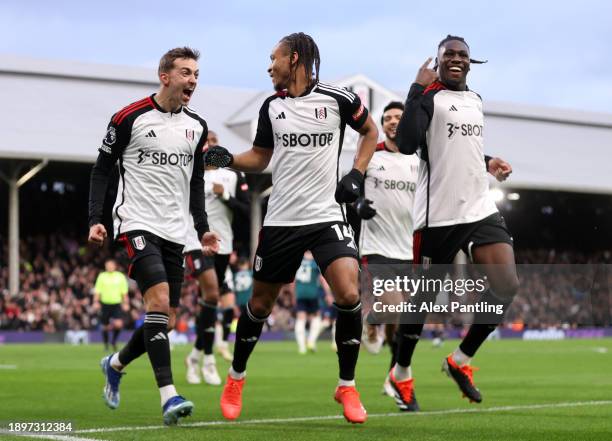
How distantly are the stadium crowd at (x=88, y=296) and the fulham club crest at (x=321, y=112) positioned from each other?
21130 millimetres

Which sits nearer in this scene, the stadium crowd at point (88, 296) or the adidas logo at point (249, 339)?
the adidas logo at point (249, 339)

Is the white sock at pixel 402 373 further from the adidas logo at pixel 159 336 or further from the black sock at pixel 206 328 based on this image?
the black sock at pixel 206 328

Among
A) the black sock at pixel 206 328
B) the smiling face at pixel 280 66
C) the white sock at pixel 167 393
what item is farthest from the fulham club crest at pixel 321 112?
the black sock at pixel 206 328

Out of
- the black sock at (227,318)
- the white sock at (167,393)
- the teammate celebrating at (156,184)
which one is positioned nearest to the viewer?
the white sock at (167,393)

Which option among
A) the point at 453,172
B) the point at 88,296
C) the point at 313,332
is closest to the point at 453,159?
the point at 453,172

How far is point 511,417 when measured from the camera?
801 cm

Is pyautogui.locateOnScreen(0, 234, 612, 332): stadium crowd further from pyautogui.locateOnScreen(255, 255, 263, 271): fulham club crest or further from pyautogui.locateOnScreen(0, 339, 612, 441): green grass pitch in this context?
pyautogui.locateOnScreen(255, 255, 263, 271): fulham club crest

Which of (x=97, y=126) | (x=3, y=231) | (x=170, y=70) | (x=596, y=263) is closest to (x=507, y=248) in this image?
(x=170, y=70)

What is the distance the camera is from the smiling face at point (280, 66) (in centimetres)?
749

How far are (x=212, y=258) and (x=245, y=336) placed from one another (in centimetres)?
438

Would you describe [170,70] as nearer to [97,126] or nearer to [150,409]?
[150,409]

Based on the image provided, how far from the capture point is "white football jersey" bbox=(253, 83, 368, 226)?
7367 mm

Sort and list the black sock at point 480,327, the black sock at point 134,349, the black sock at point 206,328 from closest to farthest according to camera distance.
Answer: the black sock at point 480,327 < the black sock at point 134,349 < the black sock at point 206,328

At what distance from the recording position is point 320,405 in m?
9.38
